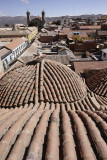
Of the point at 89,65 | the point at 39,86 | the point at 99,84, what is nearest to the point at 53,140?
the point at 39,86

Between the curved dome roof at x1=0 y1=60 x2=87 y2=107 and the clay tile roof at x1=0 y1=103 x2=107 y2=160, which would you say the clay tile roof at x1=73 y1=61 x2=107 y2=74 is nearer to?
the curved dome roof at x1=0 y1=60 x2=87 y2=107

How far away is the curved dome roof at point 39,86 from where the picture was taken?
574 cm

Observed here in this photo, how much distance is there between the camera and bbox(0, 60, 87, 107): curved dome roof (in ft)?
18.8

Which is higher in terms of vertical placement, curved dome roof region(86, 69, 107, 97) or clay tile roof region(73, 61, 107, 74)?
clay tile roof region(73, 61, 107, 74)

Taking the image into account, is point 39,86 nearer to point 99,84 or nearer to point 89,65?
point 99,84

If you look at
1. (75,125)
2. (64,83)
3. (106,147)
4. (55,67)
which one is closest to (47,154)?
(106,147)

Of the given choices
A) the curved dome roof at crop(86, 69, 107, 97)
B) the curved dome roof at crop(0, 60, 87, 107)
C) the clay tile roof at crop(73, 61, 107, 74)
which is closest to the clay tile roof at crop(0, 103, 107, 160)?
the curved dome roof at crop(0, 60, 87, 107)

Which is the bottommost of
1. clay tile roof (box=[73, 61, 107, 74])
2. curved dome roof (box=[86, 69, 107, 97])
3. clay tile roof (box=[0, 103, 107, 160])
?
curved dome roof (box=[86, 69, 107, 97])

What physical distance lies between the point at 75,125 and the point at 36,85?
349 cm

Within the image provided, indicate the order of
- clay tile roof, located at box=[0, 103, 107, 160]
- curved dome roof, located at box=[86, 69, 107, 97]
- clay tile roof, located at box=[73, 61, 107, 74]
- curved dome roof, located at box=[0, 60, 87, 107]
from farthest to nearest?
clay tile roof, located at box=[73, 61, 107, 74] → curved dome roof, located at box=[86, 69, 107, 97] → curved dome roof, located at box=[0, 60, 87, 107] → clay tile roof, located at box=[0, 103, 107, 160]

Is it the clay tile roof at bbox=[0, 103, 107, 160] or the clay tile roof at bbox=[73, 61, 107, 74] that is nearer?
the clay tile roof at bbox=[0, 103, 107, 160]

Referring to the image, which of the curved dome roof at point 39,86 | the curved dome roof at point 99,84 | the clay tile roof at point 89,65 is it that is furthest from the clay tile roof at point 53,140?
the clay tile roof at point 89,65

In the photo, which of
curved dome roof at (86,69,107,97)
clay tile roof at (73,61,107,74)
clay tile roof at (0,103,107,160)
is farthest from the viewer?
clay tile roof at (73,61,107,74)

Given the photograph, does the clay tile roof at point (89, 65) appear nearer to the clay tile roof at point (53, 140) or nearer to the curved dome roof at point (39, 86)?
the curved dome roof at point (39, 86)
